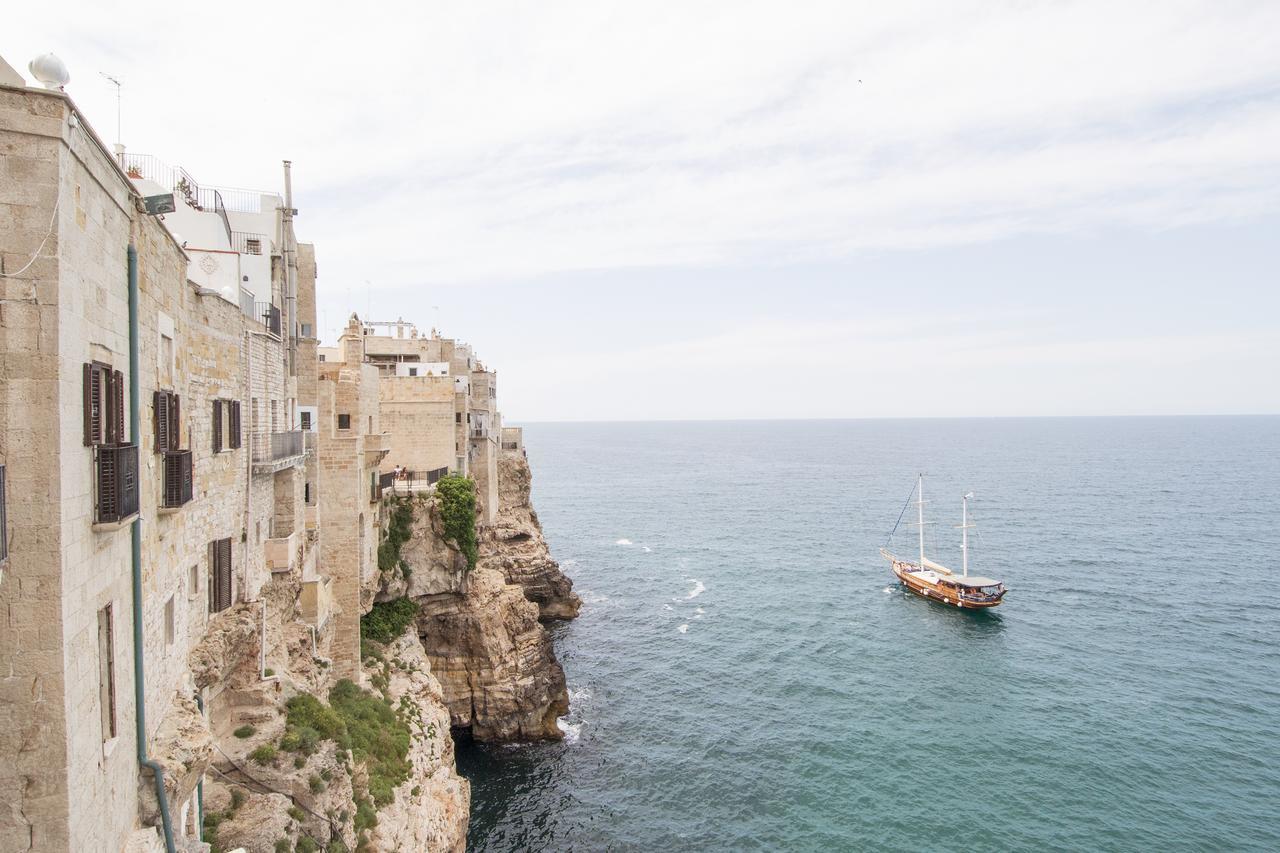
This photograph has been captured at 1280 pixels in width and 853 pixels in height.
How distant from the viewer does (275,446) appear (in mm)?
20922

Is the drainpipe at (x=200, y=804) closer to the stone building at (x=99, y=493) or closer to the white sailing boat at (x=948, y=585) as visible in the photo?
the stone building at (x=99, y=493)

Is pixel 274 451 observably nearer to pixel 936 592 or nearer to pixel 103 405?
pixel 103 405

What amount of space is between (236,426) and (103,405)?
8775 millimetres

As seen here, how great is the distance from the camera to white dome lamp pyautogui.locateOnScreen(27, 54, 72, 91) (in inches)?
332

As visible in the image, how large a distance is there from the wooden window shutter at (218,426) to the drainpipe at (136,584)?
5378mm

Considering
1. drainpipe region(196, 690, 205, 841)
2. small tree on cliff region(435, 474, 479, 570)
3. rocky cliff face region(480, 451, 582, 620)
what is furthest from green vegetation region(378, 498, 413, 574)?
drainpipe region(196, 690, 205, 841)

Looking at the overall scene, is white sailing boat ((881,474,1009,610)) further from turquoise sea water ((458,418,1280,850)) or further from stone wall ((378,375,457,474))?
stone wall ((378,375,457,474))

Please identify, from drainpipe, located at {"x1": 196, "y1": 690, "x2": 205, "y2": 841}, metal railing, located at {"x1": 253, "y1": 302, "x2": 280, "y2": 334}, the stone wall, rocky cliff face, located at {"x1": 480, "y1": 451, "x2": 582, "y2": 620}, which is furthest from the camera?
rocky cliff face, located at {"x1": 480, "y1": 451, "x2": 582, "y2": 620}

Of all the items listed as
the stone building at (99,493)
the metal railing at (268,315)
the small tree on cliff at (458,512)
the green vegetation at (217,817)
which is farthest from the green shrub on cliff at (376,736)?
the metal railing at (268,315)

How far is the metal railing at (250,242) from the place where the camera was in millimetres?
24438

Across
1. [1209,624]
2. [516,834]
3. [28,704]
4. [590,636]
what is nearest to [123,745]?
[28,704]

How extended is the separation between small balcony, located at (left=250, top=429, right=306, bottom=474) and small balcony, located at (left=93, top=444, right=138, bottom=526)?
10.0m

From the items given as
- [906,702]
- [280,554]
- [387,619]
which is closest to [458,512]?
[387,619]

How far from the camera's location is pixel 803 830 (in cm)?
3200
